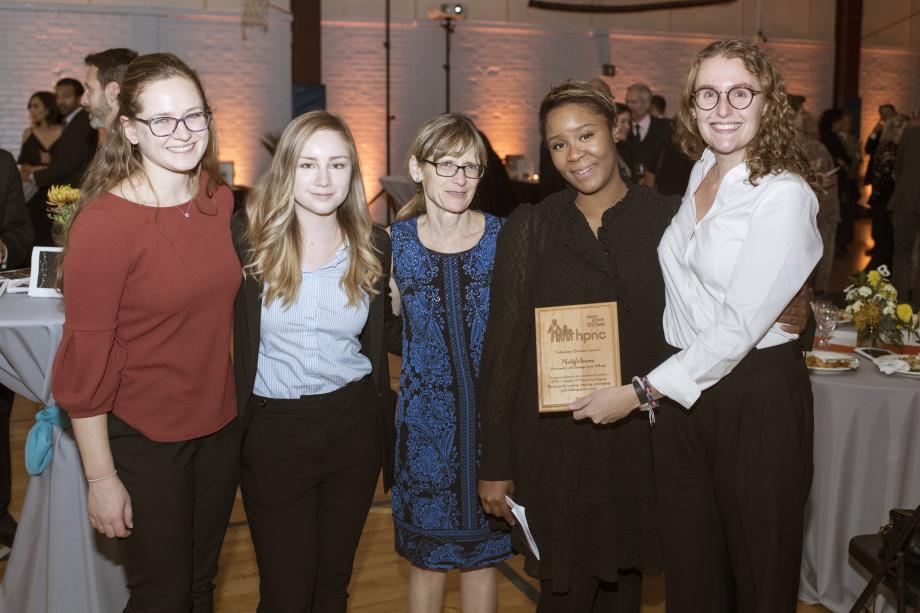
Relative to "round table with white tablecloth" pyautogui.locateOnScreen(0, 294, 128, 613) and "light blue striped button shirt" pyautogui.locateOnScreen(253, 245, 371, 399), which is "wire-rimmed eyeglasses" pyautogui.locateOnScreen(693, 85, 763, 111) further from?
"round table with white tablecloth" pyautogui.locateOnScreen(0, 294, 128, 613)

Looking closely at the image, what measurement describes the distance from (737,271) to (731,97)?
1.26 ft

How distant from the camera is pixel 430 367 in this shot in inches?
96.3

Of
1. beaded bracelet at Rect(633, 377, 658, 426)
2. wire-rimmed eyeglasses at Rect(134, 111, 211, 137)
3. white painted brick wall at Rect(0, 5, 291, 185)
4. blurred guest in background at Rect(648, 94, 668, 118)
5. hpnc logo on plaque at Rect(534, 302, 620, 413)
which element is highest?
white painted brick wall at Rect(0, 5, 291, 185)

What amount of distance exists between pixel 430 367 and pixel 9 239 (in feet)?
7.10

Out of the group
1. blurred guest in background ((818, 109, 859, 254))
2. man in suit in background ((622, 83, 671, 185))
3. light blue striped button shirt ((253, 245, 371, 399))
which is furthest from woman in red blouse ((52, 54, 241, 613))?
blurred guest in background ((818, 109, 859, 254))

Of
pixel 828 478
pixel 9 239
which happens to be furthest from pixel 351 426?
pixel 9 239

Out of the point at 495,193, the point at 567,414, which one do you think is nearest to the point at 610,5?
the point at 495,193

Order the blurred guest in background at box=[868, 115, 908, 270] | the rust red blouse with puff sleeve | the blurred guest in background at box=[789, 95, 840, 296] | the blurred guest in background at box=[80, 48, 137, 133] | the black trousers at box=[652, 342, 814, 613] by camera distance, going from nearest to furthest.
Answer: the rust red blouse with puff sleeve
the black trousers at box=[652, 342, 814, 613]
the blurred guest in background at box=[80, 48, 137, 133]
the blurred guest in background at box=[789, 95, 840, 296]
the blurred guest in background at box=[868, 115, 908, 270]

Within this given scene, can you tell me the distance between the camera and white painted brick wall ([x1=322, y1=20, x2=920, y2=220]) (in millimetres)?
12258

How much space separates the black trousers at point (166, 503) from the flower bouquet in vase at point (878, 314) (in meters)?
2.52

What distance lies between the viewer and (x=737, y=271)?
198 cm

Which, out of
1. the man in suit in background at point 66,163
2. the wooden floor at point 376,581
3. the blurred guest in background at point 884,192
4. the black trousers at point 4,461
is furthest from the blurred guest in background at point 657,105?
the black trousers at point 4,461

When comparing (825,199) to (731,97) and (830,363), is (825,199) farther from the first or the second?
(731,97)

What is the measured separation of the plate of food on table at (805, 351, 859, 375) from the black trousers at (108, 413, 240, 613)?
204 centimetres
